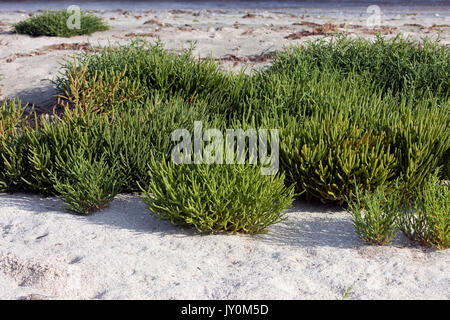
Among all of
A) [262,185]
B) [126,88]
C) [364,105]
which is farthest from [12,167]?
[364,105]

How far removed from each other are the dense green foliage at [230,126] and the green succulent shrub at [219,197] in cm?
1

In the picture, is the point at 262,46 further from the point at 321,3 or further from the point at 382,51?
the point at 321,3

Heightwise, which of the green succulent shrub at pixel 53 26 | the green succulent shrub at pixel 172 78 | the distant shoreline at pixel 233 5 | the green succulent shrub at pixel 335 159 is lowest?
the green succulent shrub at pixel 335 159

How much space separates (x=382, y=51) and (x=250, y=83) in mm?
1816

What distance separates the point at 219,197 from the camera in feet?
11.1

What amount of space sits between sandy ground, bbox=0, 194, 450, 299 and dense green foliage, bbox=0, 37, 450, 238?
0.18m

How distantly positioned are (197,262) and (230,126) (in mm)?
1444

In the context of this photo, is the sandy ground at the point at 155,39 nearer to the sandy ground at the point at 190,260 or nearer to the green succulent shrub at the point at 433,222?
the sandy ground at the point at 190,260

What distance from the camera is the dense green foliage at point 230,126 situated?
3.68 meters

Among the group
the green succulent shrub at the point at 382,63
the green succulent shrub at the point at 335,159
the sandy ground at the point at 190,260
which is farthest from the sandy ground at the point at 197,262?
the green succulent shrub at the point at 382,63

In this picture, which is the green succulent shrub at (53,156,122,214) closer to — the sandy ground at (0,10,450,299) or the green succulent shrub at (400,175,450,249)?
the sandy ground at (0,10,450,299)

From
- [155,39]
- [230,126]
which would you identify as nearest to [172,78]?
[230,126]

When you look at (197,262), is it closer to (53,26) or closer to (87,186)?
(87,186)

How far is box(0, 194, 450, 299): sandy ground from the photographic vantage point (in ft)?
9.79
